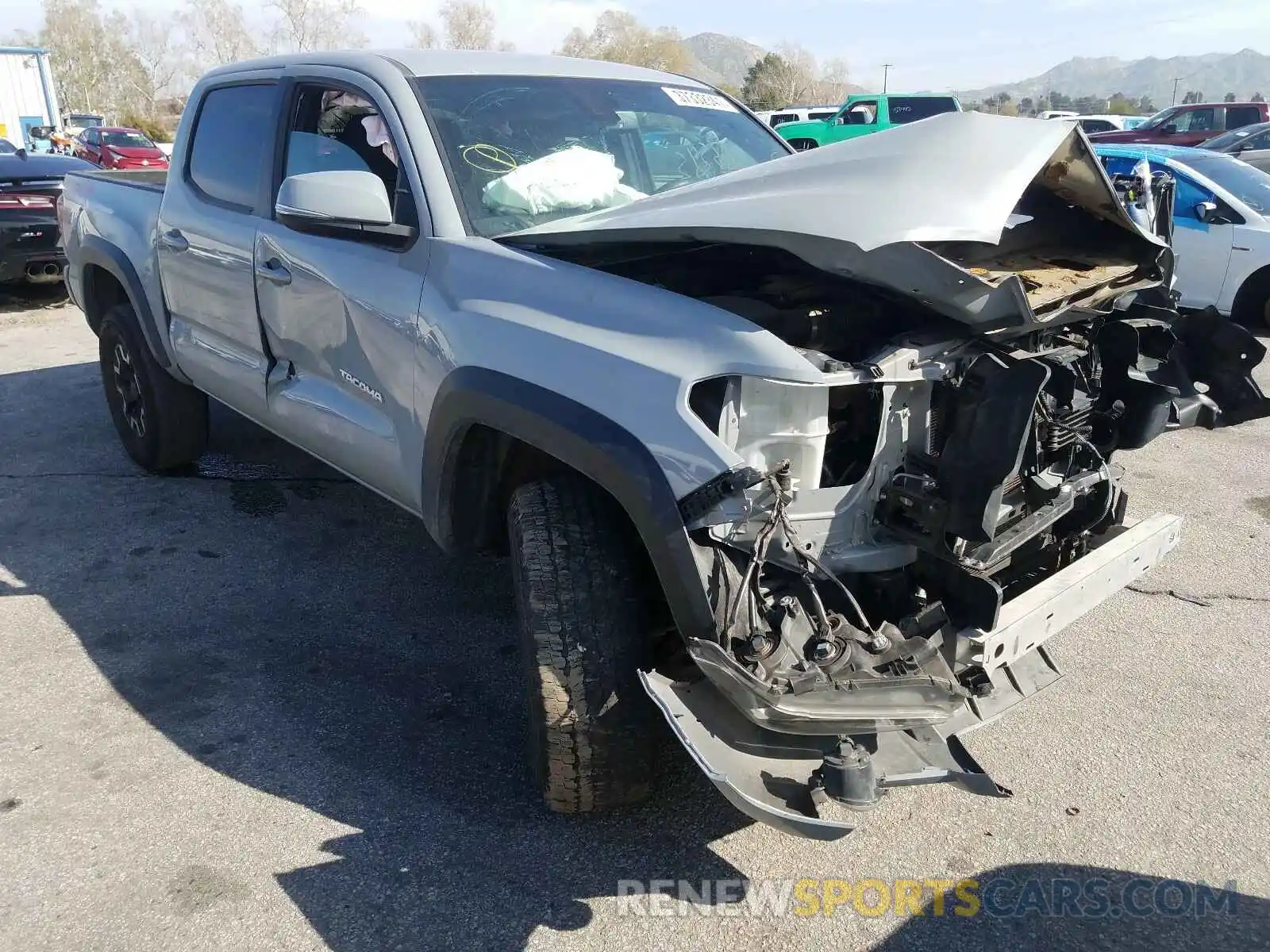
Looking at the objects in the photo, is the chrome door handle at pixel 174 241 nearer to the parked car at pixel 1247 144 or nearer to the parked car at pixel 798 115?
the parked car at pixel 1247 144

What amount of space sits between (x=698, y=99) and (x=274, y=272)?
1781 mm

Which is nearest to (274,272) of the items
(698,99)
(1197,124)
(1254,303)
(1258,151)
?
(698,99)

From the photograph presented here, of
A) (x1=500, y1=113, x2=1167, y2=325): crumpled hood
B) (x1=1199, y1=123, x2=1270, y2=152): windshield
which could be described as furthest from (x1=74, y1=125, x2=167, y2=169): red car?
(x1=500, y1=113, x2=1167, y2=325): crumpled hood

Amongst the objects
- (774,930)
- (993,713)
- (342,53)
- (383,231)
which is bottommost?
(774,930)

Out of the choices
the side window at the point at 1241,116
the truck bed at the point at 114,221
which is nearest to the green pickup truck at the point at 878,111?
the side window at the point at 1241,116

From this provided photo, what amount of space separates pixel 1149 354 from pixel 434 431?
7.20 ft

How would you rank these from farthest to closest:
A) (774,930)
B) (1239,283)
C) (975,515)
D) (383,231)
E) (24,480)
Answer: (1239,283)
(24,480)
(383,231)
(774,930)
(975,515)

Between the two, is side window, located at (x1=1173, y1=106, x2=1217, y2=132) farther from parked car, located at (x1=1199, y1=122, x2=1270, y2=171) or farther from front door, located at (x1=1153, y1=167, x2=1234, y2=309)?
front door, located at (x1=1153, y1=167, x2=1234, y2=309)

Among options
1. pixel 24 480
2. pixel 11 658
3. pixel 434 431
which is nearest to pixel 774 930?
pixel 434 431

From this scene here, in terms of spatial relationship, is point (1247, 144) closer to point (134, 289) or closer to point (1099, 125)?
point (1099, 125)

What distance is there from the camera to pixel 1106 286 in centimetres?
280

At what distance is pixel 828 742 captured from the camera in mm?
2215

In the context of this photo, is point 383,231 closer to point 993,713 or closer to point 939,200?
point 939,200

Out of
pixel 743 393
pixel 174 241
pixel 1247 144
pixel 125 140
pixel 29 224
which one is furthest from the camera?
pixel 125 140
